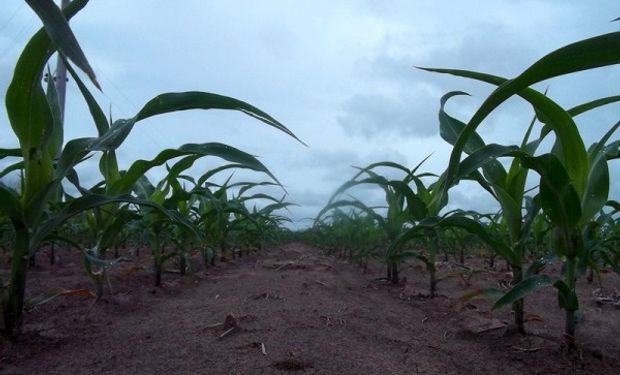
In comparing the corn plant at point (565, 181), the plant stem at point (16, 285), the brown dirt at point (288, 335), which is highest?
the corn plant at point (565, 181)

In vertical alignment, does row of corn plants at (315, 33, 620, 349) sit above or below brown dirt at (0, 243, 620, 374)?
above

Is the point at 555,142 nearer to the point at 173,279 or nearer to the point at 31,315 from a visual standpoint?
the point at 31,315

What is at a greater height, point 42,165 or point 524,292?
point 42,165

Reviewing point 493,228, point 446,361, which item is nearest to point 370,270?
point 493,228

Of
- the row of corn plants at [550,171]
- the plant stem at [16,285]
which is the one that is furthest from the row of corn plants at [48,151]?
the row of corn plants at [550,171]

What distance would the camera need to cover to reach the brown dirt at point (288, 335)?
123 cm

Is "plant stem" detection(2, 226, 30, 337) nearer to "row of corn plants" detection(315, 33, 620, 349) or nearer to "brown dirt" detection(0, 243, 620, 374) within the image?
"brown dirt" detection(0, 243, 620, 374)

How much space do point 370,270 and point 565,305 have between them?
112 inches

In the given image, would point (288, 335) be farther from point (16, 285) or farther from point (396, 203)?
point (396, 203)

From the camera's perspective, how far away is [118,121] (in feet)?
4.58

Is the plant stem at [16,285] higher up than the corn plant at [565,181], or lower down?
lower down

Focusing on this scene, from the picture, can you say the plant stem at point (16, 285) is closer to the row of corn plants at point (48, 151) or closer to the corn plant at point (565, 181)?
the row of corn plants at point (48, 151)

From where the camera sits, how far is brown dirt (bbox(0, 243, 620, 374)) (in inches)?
48.6

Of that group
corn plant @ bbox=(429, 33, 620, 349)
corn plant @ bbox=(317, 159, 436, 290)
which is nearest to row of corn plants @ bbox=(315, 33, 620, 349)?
corn plant @ bbox=(429, 33, 620, 349)
